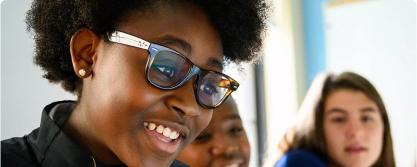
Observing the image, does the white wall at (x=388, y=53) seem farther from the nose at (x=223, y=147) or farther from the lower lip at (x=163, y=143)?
the lower lip at (x=163, y=143)

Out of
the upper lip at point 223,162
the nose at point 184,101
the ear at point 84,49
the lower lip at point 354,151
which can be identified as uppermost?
the ear at point 84,49

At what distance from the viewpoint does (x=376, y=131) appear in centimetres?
207

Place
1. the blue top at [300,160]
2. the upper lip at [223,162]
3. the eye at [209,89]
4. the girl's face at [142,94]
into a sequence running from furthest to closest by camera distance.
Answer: the blue top at [300,160] → the upper lip at [223,162] → the eye at [209,89] → the girl's face at [142,94]

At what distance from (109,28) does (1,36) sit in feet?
1.80

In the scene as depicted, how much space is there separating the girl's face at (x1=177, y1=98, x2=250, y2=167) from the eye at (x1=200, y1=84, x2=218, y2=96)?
460mm

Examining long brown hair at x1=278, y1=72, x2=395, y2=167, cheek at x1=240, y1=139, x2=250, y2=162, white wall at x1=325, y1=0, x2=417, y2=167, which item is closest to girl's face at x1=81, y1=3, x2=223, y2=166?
cheek at x1=240, y1=139, x2=250, y2=162

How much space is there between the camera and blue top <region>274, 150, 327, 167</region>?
1.97 m

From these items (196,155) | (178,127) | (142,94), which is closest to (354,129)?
(196,155)

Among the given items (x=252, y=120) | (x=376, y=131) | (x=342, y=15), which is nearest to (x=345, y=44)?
(x=342, y=15)

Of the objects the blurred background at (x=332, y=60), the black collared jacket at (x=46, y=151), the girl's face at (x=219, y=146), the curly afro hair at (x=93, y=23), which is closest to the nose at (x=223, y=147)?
the girl's face at (x=219, y=146)

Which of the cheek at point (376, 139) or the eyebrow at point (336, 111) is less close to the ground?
the eyebrow at point (336, 111)

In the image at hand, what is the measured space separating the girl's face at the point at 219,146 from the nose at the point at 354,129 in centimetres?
65

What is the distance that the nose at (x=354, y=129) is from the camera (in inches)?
79.2

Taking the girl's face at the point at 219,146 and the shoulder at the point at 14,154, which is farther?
the girl's face at the point at 219,146
